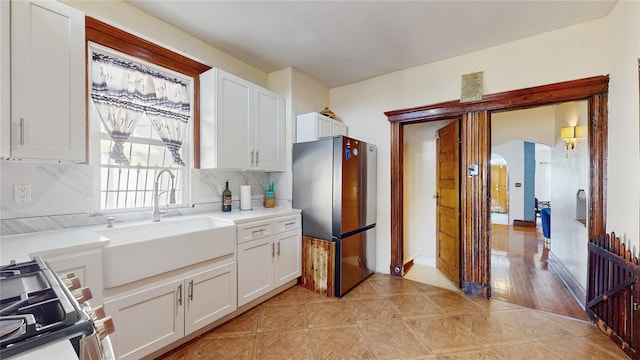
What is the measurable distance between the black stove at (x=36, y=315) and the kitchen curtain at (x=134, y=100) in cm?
151

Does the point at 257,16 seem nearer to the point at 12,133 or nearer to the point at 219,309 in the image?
the point at 12,133

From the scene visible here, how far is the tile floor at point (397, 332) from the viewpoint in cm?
190

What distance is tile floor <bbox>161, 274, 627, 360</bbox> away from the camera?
190 centimetres

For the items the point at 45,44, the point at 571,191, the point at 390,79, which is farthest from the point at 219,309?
the point at 571,191

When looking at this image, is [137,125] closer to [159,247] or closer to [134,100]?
[134,100]

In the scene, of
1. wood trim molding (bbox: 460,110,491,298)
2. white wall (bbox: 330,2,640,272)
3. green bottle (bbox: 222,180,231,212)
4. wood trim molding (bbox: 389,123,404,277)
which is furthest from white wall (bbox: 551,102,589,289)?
green bottle (bbox: 222,180,231,212)

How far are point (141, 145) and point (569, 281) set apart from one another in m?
4.90

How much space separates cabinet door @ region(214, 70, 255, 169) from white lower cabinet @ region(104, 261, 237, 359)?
3.49ft

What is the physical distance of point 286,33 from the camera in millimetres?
2582

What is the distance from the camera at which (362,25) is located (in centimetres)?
244

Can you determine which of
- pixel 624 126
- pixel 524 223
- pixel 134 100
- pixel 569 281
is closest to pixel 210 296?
pixel 134 100

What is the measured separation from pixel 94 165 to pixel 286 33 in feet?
6.76

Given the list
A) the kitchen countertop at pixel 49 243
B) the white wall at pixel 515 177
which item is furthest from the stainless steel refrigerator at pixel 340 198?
the white wall at pixel 515 177

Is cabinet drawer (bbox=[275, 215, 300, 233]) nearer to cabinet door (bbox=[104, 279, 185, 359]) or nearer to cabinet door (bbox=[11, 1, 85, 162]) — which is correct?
cabinet door (bbox=[104, 279, 185, 359])
